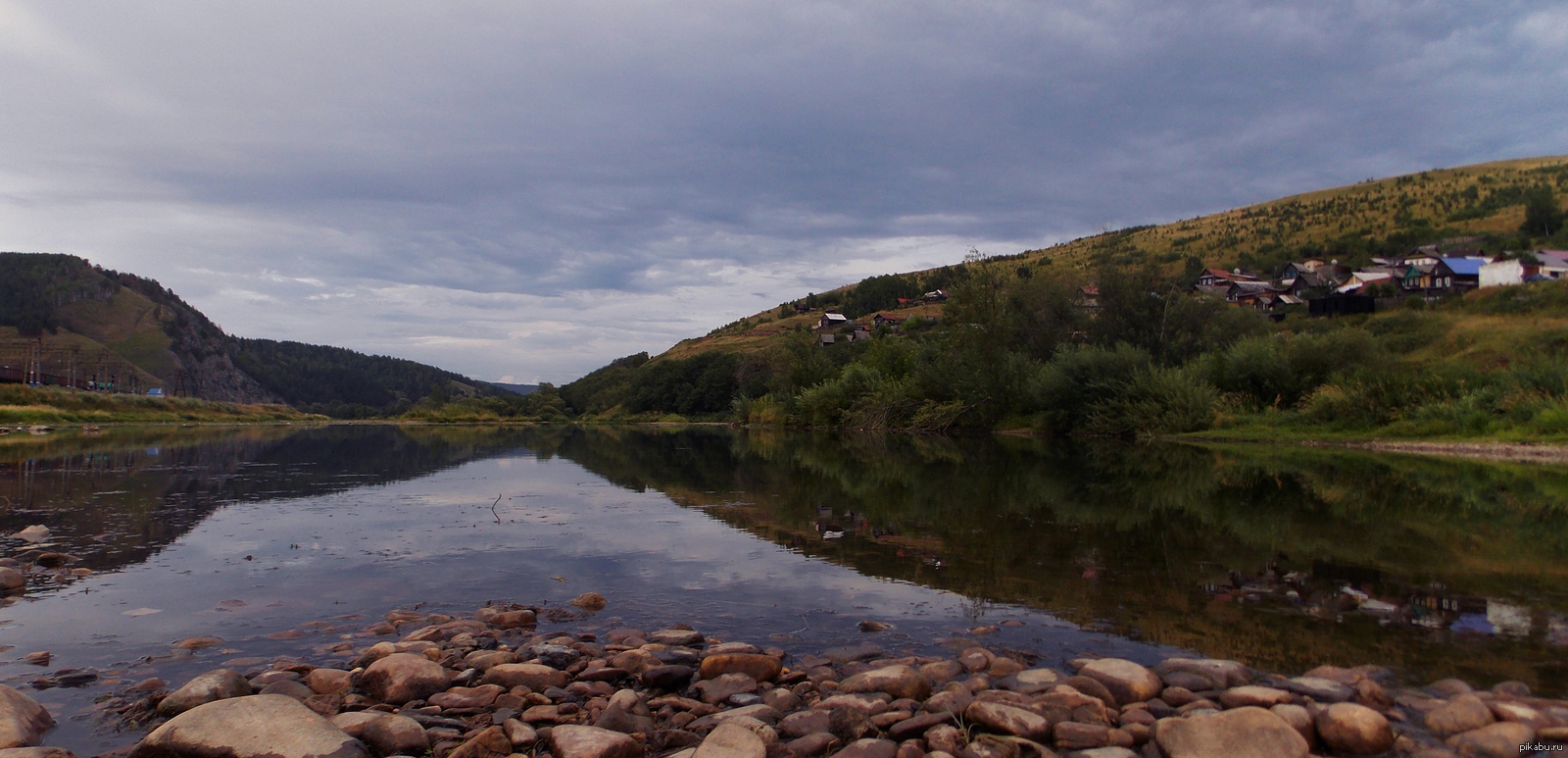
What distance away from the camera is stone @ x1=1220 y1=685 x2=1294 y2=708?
4516 mm

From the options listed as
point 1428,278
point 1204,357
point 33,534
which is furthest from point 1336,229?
point 33,534

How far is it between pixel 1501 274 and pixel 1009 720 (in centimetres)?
7155

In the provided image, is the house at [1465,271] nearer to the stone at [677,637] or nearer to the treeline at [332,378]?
the stone at [677,637]

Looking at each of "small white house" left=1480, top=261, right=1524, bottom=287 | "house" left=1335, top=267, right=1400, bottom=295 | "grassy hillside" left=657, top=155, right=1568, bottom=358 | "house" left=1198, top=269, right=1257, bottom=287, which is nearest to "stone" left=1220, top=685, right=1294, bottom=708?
"grassy hillside" left=657, top=155, right=1568, bottom=358

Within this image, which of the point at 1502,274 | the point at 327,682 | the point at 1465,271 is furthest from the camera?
the point at 1465,271

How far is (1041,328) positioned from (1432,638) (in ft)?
147

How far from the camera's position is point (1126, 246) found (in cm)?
10400

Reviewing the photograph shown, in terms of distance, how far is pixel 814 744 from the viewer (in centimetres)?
409

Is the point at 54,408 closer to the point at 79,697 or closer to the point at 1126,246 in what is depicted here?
the point at 79,697

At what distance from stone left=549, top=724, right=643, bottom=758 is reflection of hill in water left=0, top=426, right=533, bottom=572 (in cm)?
760

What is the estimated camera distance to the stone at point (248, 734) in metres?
3.84

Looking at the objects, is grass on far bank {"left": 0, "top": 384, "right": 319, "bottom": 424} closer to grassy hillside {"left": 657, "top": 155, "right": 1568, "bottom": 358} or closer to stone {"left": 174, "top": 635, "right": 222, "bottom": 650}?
grassy hillside {"left": 657, "top": 155, "right": 1568, "bottom": 358}

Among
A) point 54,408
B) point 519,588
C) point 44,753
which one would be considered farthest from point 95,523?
point 54,408

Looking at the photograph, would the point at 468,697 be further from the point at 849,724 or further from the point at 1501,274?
the point at 1501,274
